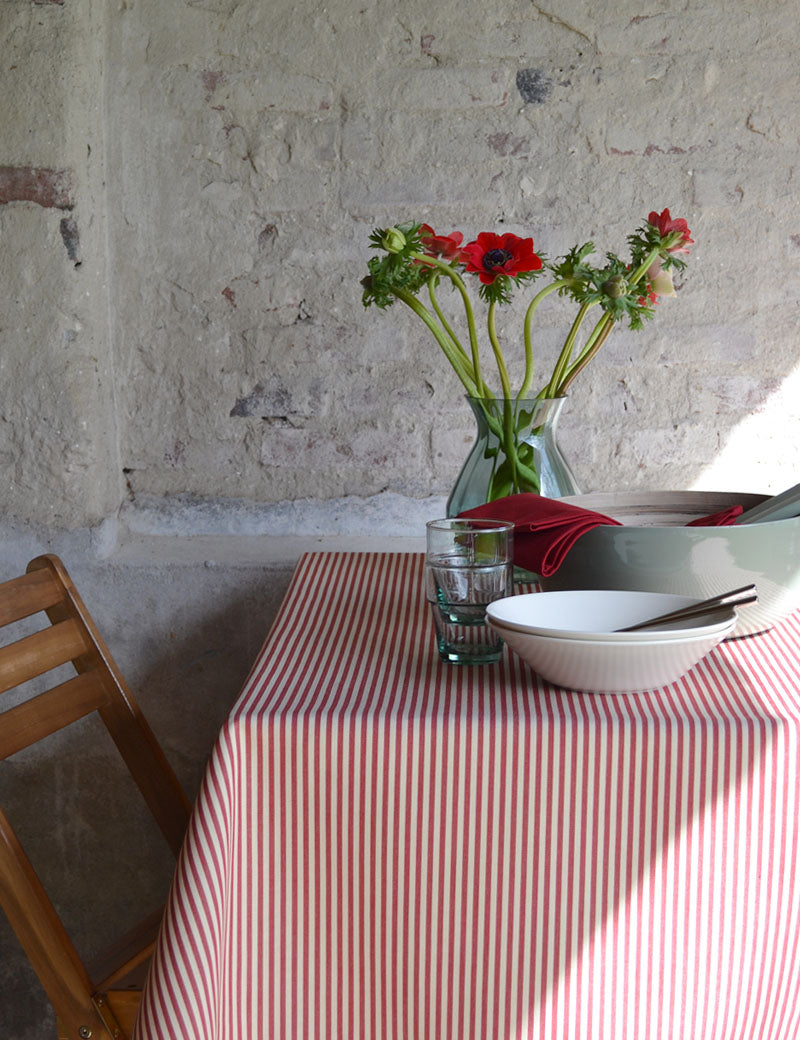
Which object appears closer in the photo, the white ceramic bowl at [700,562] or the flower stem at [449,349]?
the white ceramic bowl at [700,562]

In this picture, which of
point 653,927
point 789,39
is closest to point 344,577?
point 653,927

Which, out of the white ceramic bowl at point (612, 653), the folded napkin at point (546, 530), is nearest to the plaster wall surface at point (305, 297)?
the folded napkin at point (546, 530)

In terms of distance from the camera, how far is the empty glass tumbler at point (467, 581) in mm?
1100

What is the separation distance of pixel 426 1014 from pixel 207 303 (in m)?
1.50

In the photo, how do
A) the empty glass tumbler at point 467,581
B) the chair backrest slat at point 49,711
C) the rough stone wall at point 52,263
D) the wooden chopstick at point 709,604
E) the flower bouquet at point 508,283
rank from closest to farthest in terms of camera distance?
the wooden chopstick at point 709,604 < the empty glass tumbler at point 467,581 < the chair backrest slat at point 49,711 < the flower bouquet at point 508,283 < the rough stone wall at point 52,263

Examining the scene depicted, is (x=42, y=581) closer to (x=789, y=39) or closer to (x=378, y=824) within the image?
(x=378, y=824)

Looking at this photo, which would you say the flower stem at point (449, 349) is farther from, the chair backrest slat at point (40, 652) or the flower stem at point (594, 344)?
the chair backrest slat at point (40, 652)

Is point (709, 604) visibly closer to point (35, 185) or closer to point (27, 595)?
point (27, 595)

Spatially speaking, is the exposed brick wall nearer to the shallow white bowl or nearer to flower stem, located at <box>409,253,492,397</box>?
flower stem, located at <box>409,253,492,397</box>

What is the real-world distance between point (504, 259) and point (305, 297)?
679 mm

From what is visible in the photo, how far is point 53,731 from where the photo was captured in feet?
4.50

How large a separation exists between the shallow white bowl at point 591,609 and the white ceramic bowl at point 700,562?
4 cm

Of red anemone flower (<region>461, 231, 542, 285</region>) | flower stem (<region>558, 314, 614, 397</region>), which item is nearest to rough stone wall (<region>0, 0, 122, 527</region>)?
red anemone flower (<region>461, 231, 542, 285</region>)

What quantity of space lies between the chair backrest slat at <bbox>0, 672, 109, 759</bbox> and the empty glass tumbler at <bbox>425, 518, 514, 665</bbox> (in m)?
0.61
